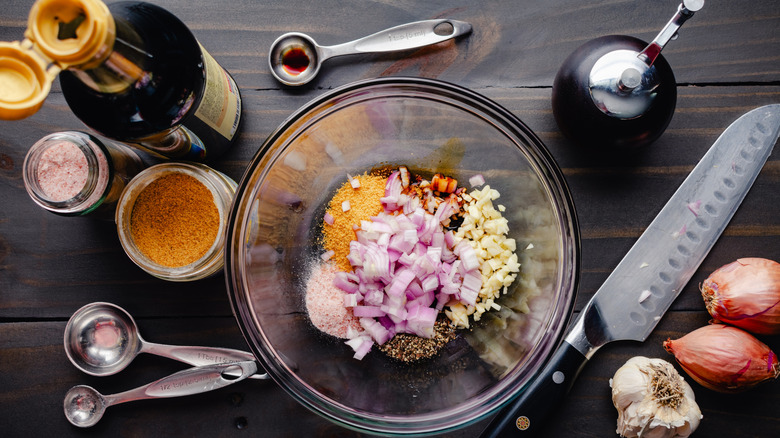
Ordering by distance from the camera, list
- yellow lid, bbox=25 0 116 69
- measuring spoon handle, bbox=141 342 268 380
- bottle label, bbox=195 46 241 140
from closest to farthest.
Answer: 1. yellow lid, bbox=25 0 116 69
2. bottle label, bbox=195 46 241 140
3. measuring spoon handle, bbox=141 342 268 380

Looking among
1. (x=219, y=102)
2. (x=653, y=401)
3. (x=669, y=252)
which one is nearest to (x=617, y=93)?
(x=669, y=252)

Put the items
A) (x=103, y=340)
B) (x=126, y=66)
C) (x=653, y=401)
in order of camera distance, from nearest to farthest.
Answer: (x=126, y=66), (x=653, y=401), (x=103, y=340)

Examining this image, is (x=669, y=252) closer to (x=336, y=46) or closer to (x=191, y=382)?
(x=336, y=46)

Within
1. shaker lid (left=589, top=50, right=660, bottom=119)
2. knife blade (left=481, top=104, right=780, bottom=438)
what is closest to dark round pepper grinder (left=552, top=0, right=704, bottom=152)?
shaker lid (left=589, top=50, right=660, bottom=119)

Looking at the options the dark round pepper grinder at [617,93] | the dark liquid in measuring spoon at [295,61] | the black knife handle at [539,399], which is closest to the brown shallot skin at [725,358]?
the black knife handle at [539,399]

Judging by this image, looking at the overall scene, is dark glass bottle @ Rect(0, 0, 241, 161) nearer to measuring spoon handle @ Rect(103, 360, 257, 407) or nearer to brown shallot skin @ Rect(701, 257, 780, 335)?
measuring spoon handle @ Rect(103, 360, 257, 407)
